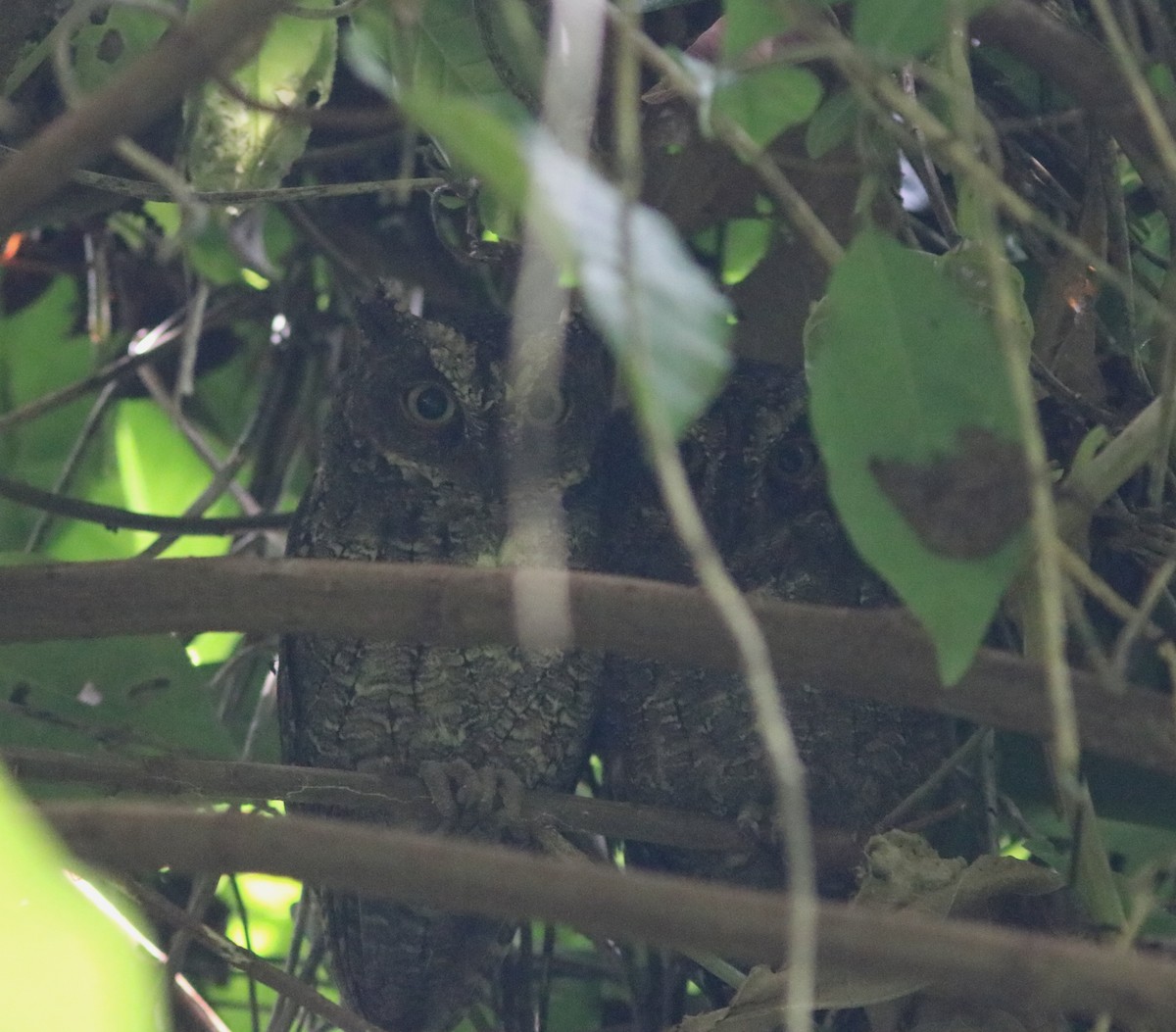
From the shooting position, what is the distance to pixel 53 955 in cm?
51

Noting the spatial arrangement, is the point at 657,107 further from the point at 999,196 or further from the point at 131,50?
the point at 999,196

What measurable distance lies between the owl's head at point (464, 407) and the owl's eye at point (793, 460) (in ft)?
0.75

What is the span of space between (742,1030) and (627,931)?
0.66 metres

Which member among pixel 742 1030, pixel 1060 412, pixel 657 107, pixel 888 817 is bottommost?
pixel 742 1030

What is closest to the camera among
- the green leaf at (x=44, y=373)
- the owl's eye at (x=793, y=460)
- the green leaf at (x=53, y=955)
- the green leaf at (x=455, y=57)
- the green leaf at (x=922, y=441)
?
the green leaf at (x=53, y=955)

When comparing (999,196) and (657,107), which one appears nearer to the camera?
(999,196)

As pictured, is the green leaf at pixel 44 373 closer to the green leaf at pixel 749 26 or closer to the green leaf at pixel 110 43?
the green leaf at pixel 110 43

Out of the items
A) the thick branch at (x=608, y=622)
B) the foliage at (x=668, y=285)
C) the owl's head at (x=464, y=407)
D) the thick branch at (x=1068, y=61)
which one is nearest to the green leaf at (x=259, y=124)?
the foliage at (x=668, y=285)

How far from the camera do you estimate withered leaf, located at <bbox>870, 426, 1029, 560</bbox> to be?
0.74 m

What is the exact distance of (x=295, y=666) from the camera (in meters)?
1.77

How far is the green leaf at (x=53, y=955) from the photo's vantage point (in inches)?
19.5

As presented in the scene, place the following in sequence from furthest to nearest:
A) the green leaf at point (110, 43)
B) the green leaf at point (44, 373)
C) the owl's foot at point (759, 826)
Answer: the green leaf at point (44, 373) < the owl's foot at point (759, 826) < the green leaf at point (110, 43)

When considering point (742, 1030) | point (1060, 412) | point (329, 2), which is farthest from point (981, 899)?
point (329, 2)

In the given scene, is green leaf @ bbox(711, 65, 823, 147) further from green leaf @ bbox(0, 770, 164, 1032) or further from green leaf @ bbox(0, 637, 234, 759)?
green leaf @ bbox(0, 637, 234, 759)
